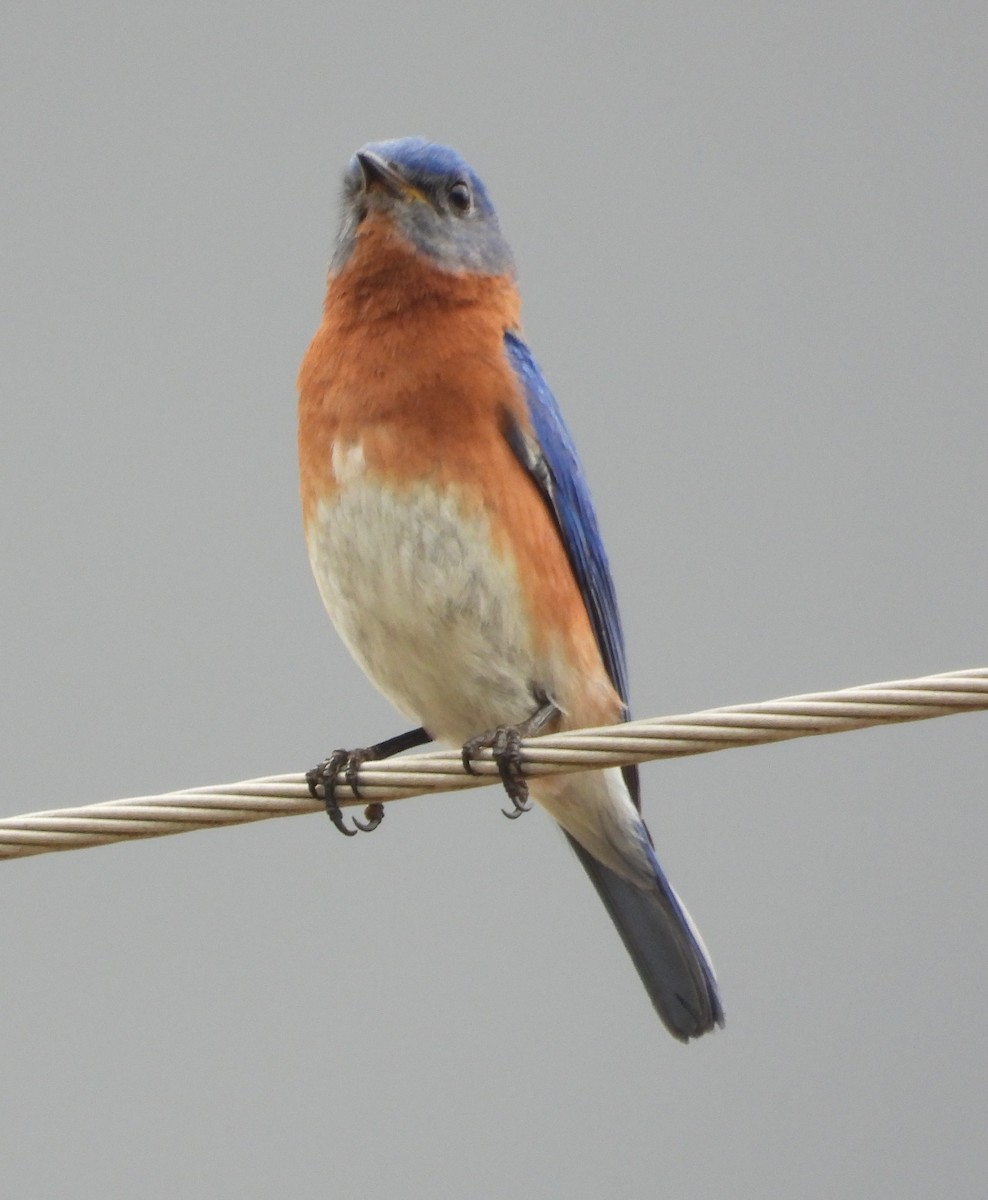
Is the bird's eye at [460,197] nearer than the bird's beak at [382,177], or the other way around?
the bird's beak at [382,177]

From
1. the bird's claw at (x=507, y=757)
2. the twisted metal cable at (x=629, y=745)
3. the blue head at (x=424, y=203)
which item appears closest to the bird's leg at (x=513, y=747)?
the bird's claw at (x=507, y=757)

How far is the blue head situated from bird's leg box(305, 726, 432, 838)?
140 cm

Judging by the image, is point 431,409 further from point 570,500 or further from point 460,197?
point 460,197

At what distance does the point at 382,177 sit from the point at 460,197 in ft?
1.01

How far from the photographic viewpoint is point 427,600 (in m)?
4.55

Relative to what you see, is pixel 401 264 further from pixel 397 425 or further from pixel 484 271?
pixel 397 425

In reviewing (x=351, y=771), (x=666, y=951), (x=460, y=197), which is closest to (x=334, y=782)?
(x=351, y=771)

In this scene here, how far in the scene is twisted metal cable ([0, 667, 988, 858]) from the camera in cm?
322

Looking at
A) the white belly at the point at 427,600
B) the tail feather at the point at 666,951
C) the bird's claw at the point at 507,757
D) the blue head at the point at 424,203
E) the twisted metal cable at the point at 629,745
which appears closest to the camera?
the twisted metal cable at the point at 629,745

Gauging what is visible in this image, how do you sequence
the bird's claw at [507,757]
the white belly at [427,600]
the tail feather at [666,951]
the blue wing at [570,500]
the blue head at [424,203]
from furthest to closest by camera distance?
the tail feather at [666,951] < the blue head at [424,203] < the blue wing at [570,500] < the white belly at [427,600] < the bird's claw at [507,757]

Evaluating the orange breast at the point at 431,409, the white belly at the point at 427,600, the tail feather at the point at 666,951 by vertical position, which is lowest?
the tail feather at the point at 666,951

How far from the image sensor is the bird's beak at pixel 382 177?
5152 millimetres

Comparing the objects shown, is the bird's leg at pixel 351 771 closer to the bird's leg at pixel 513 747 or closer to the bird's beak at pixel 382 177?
the bird's leg at pixel 513 747

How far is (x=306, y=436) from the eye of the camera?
4805 millimetres
